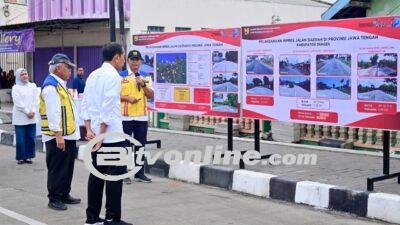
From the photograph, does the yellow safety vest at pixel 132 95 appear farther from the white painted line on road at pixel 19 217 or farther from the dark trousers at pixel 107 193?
the dark trousers at pixel 107 193

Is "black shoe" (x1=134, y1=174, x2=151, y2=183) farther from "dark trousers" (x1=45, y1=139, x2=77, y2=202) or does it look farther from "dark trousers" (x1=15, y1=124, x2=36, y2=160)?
"dark trousers" (x1=15, y1=124, x2=36, y2=160)

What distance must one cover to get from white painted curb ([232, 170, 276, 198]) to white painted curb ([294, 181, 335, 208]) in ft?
1.68

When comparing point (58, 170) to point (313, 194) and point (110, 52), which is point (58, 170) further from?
→ point (313, 194)

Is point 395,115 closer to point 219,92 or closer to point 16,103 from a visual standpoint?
point 219,92

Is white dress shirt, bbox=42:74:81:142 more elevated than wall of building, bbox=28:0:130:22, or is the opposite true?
wall of building, bbox=28:0:130:22

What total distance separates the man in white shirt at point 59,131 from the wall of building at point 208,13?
10.9 meters

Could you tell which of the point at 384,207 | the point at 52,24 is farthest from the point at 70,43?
the point at 384,207

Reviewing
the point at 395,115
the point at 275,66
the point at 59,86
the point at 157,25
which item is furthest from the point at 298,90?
the point at 157,25

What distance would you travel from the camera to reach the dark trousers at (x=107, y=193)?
5.83 meters

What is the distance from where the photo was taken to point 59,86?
7.07 m

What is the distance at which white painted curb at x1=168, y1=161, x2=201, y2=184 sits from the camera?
8680 millimetres

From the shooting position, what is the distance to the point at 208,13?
19.7m

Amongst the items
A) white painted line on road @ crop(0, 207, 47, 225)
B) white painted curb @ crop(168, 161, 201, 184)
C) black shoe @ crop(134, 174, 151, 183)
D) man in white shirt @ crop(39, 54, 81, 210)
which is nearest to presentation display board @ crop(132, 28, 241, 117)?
white painted curb @ crop(168, 161, 201, 184)

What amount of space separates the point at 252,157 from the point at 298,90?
1.62 m
